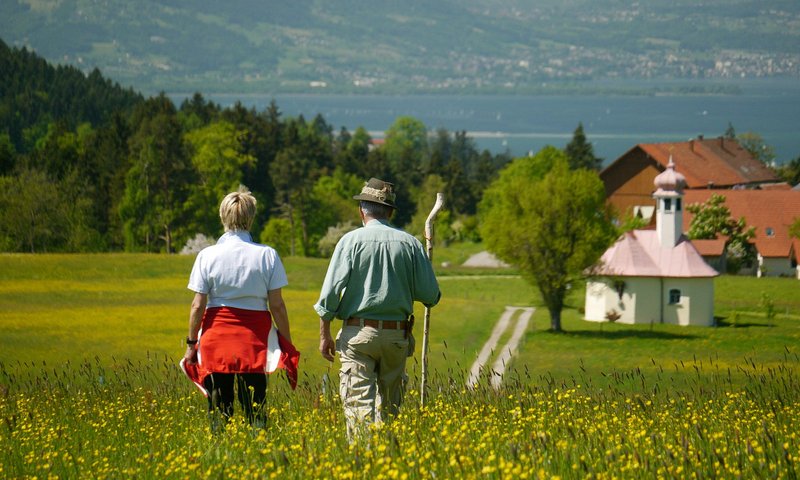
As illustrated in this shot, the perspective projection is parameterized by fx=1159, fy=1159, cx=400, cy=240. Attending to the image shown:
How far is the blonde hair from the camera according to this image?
9117mm

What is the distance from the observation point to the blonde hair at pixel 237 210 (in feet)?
29.9

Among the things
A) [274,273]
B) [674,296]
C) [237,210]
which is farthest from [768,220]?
[237,210]

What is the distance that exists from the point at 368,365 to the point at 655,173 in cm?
9437

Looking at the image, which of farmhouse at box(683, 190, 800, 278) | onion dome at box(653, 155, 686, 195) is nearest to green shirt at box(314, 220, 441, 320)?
onion dome at box(653, 155, 686, 195)

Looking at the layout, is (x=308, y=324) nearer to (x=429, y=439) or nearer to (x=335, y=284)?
(x=335, y=284)

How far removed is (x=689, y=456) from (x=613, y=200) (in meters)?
97.2

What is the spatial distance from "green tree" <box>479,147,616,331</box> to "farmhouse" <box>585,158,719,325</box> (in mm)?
4102

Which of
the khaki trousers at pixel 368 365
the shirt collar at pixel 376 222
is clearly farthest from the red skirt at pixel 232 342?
the shirt collar at pixel 376 222

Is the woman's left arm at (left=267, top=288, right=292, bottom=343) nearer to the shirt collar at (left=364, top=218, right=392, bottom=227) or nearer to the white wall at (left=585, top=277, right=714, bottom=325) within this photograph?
the shirt collar at (left=364, top=218, right=392, bottom=227)

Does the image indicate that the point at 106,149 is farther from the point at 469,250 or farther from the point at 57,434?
the point at 57,434

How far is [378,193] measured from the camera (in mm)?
9453

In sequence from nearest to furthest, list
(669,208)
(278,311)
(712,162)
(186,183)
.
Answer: (278,311)
(669,208)
(186,183)
(712,162)

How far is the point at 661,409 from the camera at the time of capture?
34.2 feet

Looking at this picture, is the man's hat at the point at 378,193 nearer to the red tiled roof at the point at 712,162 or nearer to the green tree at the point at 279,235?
the green tree at the point at 279,235
